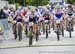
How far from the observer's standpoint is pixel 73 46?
1814 cm

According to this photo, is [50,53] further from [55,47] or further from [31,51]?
[55,47]

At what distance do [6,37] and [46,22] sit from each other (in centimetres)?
246

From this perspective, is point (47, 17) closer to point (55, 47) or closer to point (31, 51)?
point (55, 47)

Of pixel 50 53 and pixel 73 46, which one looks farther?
pixel 73 46

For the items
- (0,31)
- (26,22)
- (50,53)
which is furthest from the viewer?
(26,22)

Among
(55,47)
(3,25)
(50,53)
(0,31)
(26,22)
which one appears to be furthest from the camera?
(26,22)

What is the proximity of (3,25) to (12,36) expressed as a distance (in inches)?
71.0

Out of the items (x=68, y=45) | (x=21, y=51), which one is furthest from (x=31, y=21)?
(x=21, y=51)

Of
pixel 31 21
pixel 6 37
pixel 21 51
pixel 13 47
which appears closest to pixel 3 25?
pixel 6 37

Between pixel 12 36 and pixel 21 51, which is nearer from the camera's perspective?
pixel 21 51

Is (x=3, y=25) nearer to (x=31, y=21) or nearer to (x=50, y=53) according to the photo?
(x=31, y=21)

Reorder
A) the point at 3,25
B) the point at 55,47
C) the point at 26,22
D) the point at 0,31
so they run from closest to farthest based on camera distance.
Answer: the point at 55,47 → the point at 0,31 → the point at 3,25 → the point at 26,22

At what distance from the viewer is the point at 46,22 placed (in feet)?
74.4

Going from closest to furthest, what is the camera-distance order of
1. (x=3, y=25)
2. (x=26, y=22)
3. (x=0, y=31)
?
(x=0, y=31) → (x=3, y=25) → (x=26, y=22)
